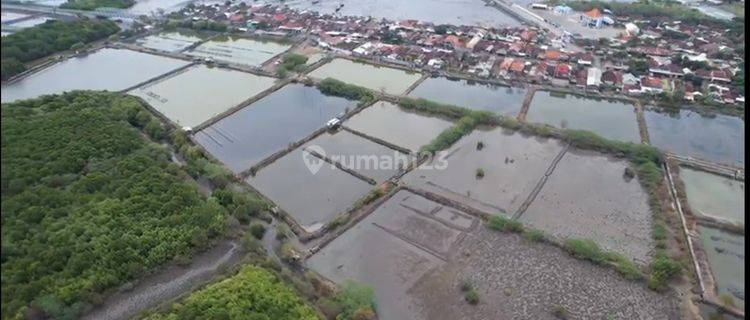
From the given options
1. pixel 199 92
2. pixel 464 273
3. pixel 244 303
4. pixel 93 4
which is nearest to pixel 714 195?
pixel 464 273

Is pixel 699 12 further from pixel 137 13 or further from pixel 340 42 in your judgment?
pixel 137 13

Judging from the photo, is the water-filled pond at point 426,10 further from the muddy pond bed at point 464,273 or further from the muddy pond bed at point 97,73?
the muddy pond bed at point 464,273

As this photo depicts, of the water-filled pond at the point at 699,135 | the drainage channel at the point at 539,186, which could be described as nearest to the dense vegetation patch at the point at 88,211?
the drainage channel at the point at 539,186

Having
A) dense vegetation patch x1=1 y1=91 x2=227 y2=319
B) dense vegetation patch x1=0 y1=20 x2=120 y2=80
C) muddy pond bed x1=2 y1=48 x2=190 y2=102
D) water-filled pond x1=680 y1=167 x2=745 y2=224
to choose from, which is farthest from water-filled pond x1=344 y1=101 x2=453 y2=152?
dense vegetation patch x1=0 y1=20 x2=120 y2=80

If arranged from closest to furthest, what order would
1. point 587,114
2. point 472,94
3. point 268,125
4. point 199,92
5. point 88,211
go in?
point 88,211
point 268,125
point 587,114
point 472,94
point 199,92

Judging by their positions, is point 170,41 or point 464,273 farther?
point 170,41

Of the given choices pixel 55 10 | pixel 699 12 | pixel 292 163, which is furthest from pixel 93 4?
pixel 699 12

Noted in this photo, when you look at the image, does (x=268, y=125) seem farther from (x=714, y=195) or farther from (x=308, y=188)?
(x=714, y=195)
